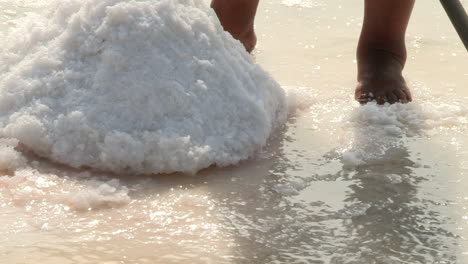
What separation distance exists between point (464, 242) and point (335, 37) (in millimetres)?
1588

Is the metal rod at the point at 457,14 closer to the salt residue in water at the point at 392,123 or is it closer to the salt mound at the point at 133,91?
the salt residue in water at the point at 392,123

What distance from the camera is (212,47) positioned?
226cm

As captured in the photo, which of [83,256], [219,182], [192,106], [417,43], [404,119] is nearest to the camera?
[83,256]

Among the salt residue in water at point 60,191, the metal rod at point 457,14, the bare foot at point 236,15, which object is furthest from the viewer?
the bare foot at point 236,15

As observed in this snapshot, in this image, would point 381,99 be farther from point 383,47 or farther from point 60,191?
point 60,191

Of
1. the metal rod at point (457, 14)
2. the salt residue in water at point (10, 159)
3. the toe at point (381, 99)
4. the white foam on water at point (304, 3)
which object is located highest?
the white foam on water at point (304, 3)

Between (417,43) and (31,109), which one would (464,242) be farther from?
(417,43)

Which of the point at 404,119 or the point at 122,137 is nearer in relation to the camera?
the point at 122,137

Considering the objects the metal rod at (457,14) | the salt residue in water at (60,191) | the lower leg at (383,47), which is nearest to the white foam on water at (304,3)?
the lower leg at (383,47)

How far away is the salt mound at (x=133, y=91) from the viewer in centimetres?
201

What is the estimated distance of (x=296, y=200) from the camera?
1878 mm

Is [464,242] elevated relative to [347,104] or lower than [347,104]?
lower

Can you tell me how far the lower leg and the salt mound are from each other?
46 cm

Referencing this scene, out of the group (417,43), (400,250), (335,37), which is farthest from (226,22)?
(400,250)
